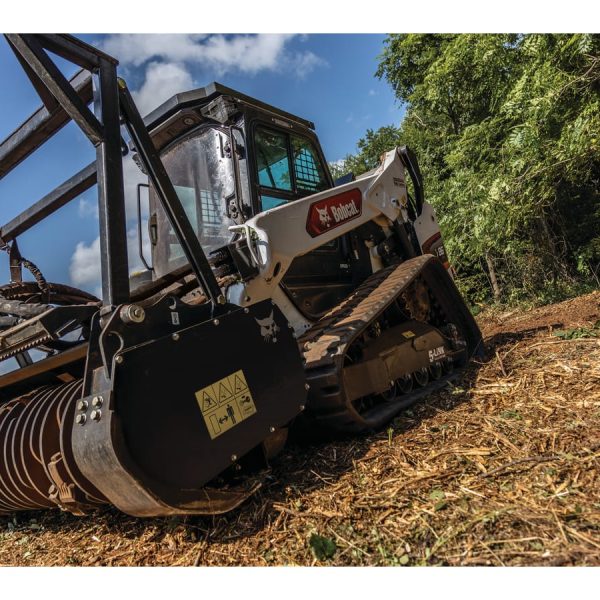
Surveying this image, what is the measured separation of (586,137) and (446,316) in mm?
3711

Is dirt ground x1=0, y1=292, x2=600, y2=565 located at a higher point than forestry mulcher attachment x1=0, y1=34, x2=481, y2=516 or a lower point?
lower

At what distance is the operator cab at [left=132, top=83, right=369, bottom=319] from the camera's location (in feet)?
11.4

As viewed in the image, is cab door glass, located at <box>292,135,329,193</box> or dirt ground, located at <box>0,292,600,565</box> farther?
cab door glass, located at <box>292,135,329,193</box>

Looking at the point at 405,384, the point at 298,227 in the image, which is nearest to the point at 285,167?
the point at 298,227

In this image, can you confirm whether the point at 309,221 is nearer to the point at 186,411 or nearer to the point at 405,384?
the point at 405,384

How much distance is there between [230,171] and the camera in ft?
11.5

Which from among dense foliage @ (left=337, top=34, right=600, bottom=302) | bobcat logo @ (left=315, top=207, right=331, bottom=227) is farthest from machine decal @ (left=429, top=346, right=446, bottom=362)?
dense foliage @ (left=337, top=34, right=600, bottom=302)

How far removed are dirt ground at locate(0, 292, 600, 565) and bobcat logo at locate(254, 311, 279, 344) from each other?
28.2 inches

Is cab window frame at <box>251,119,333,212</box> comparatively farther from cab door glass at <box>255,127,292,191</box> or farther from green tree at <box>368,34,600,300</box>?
green tree at <box>368,34,600,300</box>

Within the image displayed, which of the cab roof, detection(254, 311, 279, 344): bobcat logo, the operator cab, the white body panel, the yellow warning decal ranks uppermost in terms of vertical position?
the cab roof

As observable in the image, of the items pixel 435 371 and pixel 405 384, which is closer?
pixel 405 384

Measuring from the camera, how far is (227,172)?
3.52 meters

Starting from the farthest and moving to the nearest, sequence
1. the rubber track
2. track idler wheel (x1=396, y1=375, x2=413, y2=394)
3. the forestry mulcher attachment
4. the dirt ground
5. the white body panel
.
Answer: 1. track idler wheel (x1=396, y1=375, x2=413, y2=394)
2. the white body panel
3. the rubber track
4. the forestry mulcher attachment
5. the dirt ground

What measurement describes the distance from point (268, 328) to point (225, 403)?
0.47m
